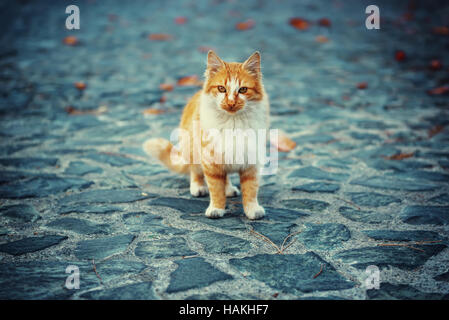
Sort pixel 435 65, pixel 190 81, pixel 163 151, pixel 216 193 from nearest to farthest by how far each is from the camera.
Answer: pixel 216 193
pixel 163 151
pixel 190 81
pixel 435 65

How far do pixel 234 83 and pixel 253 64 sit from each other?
23cm

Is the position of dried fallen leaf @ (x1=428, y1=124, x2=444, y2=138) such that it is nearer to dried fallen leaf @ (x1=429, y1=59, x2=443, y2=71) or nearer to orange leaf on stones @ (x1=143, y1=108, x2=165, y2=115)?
dried fallen leaf @ (x1=429, y1=59, x2=443, y2=71)

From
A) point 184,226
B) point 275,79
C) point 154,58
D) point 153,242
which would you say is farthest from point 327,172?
point 154,58

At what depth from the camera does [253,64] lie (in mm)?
3053

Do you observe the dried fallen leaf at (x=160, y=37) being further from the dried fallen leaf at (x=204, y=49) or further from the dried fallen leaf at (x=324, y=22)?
the dried fallen leaf at (x=324, y=22)

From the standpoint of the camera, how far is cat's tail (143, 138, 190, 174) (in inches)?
147

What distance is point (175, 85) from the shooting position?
271 inches

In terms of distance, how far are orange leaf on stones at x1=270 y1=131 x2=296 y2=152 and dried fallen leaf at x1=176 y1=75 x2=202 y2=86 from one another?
254cm

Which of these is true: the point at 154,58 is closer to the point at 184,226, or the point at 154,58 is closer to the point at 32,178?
the point at 32,178

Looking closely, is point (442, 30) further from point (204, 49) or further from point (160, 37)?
point (160, 37)

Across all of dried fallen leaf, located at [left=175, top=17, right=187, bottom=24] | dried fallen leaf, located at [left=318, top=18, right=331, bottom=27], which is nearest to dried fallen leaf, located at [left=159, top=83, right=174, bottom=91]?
dried fallen leaf, located at [left=175, top=17, right=187, bottom=24]

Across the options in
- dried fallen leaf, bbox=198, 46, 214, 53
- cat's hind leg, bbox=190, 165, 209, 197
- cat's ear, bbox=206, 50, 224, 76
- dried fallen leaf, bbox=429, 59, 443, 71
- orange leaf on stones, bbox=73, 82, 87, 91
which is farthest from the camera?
dried fallen leaf, bbox=198, 46, 214, 53

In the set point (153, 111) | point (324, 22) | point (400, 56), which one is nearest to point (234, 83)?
point (153, 111)
